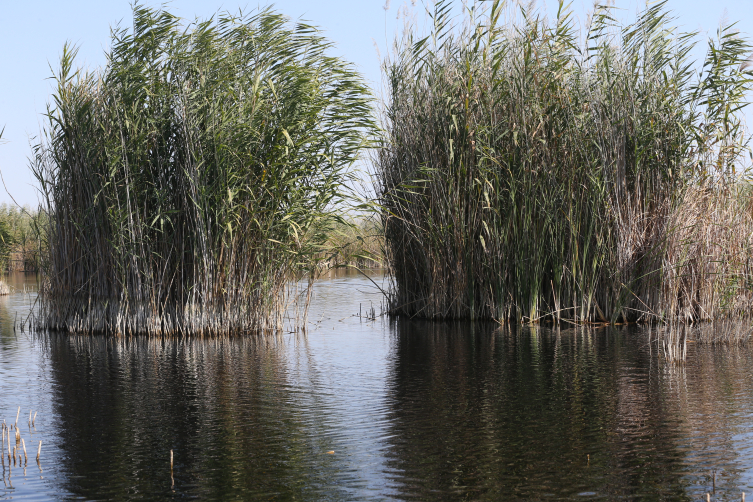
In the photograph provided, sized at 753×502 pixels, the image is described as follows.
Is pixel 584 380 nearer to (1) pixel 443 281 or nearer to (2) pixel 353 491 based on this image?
(2) pixel 353 491

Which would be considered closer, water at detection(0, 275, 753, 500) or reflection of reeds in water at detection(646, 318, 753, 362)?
water at detection(0, 275, 753, 500)

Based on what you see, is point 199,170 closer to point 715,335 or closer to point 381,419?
point 381,419

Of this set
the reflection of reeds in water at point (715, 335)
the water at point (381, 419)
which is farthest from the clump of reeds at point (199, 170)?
the reflection of reeds in water at point (715, 335)

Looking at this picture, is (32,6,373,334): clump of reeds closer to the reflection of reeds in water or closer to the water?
the water

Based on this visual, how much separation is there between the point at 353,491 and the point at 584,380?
12.8 ft

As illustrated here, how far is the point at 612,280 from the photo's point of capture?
1145 cm

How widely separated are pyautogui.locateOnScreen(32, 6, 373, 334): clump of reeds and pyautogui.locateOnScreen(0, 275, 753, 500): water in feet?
2.71

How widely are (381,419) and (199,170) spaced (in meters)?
5.47

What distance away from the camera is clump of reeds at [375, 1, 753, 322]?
11.1 metres

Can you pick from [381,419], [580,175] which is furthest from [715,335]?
[381,419]

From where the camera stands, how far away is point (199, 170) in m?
10.3

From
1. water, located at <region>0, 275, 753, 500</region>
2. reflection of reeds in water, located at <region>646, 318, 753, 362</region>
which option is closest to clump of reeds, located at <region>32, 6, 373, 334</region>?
water, located at <region>0, 275, 753, 500</region>

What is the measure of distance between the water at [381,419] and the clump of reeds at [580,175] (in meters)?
1.49

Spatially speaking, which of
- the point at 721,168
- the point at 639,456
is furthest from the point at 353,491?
the point at 721,168
